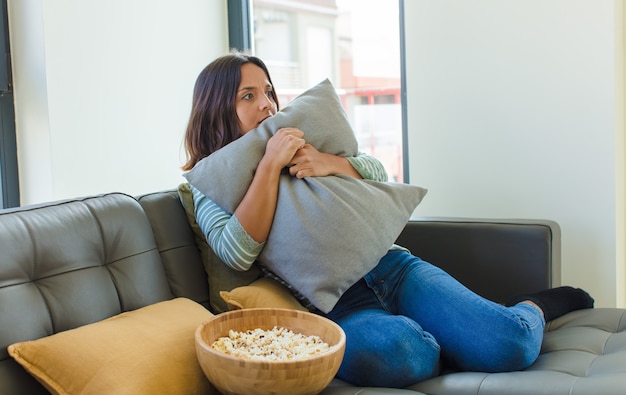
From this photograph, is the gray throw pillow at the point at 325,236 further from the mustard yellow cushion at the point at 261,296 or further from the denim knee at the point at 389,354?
the denim knee at the point at 389,354

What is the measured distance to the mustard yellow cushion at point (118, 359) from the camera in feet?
4.01

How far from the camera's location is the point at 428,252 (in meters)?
2.09

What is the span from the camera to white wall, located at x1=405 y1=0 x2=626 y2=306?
6.93ft

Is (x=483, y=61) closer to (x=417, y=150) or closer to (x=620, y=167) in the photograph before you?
(x=417, y=150)

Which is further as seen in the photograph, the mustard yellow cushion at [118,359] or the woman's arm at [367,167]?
the woman's arm at [367,167]

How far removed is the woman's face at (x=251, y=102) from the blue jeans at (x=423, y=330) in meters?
0.52

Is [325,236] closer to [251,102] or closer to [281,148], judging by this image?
[281,148]

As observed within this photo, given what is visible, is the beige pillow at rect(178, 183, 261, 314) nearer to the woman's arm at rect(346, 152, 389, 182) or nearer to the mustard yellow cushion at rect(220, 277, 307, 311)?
the mustard yellow cushion at rect(220, 277, 307, 311)

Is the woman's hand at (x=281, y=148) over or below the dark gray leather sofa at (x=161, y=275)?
over

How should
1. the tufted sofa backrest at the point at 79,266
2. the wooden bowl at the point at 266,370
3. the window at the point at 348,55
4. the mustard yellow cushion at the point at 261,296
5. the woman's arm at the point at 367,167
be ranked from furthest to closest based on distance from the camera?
1. the window at the point at 348,55
2. the woman's arm at the point at 367,167
3. the mustard yellow cushion at the point at 261,296
4. the tufted sofa backrest at the point at 79,266
5. the wooden bowl at the point at 266,370

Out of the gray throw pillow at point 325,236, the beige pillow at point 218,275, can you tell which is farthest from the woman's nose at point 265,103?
the beige pillow at point 218,275

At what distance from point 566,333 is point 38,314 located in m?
1.21

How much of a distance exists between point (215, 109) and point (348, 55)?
100 centimetres

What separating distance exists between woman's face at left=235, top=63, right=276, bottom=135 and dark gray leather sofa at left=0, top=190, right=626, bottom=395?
283mm
